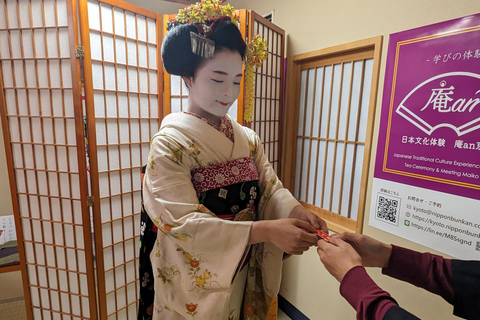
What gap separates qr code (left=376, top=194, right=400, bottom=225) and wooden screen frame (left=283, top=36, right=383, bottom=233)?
0.36 feet

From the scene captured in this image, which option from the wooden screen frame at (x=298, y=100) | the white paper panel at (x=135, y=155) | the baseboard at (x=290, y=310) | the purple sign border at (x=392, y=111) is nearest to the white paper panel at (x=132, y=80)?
the white paper panel at (x=135, y=155)

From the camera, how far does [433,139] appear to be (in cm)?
139

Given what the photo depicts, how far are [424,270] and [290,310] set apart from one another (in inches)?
65.5

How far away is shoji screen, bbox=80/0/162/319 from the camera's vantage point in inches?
60.8

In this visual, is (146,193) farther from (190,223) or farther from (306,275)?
(306,275)

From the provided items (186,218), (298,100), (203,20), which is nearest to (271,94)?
(298,100)

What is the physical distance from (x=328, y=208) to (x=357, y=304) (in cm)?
146

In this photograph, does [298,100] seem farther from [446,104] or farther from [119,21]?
[119,21]

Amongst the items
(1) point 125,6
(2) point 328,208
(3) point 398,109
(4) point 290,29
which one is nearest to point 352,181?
(2) point 328,208

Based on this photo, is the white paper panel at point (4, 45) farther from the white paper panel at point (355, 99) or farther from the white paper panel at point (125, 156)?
the white paper panel at point (355, 99)

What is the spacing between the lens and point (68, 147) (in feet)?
5.18

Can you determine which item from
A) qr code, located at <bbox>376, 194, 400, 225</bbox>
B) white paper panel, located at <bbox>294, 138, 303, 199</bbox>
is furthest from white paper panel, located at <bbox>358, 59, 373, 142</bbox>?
white paper panel, located at <bbox>294, 138, 303, 199</bbox>

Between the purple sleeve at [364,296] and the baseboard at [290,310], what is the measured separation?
1.76m

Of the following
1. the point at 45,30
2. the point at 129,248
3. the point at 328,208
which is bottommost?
the point at 129,248
